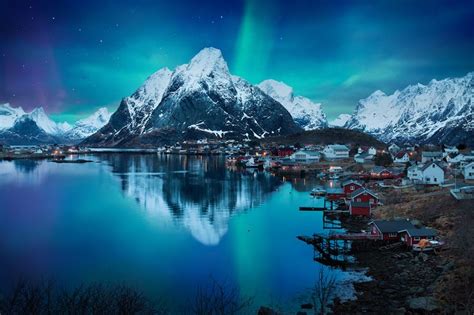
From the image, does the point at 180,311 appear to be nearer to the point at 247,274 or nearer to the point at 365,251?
the point at 247,274

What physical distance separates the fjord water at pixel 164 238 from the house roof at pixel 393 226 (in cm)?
432

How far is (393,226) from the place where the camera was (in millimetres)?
23469

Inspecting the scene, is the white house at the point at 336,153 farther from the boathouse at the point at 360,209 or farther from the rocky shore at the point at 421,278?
the rocky shore at the point at 421,278

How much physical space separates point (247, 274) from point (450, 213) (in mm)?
14640

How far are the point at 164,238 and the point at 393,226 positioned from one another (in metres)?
13.9

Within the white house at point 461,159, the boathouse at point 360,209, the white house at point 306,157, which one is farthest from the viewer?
the white house at point 306,157

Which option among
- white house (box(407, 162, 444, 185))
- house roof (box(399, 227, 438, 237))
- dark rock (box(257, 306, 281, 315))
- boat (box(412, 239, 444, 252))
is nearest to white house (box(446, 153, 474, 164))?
white house (box(407, 162, 444, 185))

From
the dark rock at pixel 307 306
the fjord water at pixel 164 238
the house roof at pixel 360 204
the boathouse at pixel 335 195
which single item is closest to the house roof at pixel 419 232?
the fjord water at pixel 164 238

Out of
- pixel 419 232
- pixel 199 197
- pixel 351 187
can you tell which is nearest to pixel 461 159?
pixel 351 187

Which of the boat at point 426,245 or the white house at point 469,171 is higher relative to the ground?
the white house at point 469,171

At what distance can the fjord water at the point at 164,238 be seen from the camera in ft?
61.3

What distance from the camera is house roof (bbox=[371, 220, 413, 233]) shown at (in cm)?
2311

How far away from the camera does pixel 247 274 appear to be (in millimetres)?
19750

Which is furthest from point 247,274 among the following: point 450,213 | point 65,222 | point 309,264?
point 65,222
